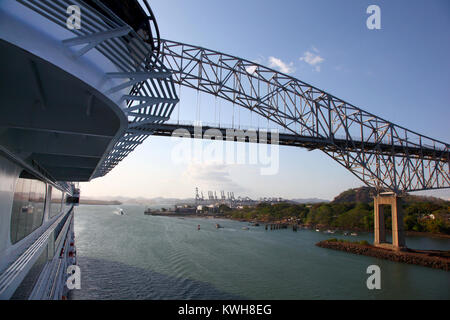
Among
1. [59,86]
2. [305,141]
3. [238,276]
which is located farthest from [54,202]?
[305,141]

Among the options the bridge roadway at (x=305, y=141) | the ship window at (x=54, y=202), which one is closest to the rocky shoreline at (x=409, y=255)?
the bridge roadway at (x=305, y=141)

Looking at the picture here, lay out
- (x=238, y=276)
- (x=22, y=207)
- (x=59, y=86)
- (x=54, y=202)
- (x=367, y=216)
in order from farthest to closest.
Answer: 1. (x=367, y=216)
2. (x=54, y=202)
3. (x=238, y=276)
4. (x=22, y=207)
5. (x=59, y=86)

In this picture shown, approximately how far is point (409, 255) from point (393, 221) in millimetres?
3289

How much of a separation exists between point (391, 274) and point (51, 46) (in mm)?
21141

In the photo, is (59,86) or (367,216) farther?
(367,216)

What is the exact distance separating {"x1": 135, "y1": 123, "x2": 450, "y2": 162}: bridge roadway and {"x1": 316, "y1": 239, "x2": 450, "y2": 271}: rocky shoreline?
932cm

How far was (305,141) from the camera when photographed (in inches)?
974

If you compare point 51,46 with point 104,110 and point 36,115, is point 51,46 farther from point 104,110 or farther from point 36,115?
point 36,115

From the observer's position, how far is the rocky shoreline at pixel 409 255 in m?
19.2

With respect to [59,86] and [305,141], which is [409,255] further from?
[59,86]
